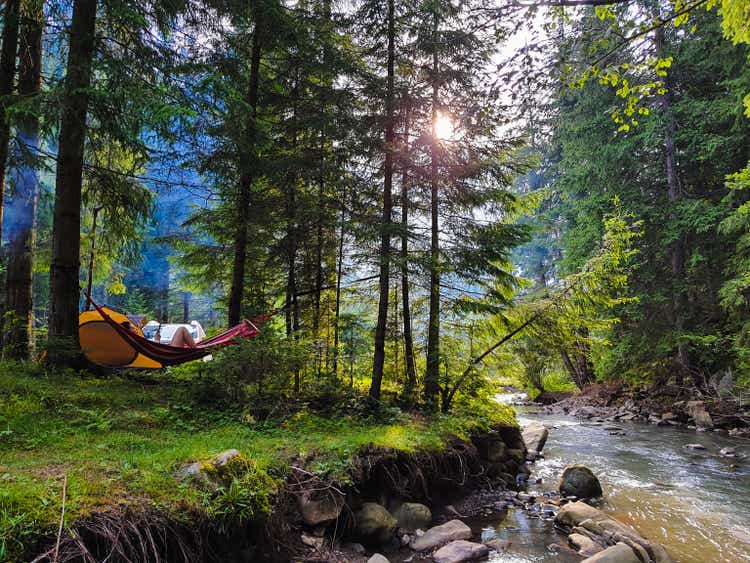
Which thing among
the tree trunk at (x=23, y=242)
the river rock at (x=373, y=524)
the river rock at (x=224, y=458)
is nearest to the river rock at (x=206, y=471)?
the river rock at (x=224, y=458)

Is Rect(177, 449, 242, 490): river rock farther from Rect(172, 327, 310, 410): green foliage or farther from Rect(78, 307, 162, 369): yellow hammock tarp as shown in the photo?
Rect(78, 307, 162, 369): yellow hammock tarp

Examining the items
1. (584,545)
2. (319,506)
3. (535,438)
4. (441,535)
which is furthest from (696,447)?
(319,506)

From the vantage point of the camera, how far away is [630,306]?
40.1ft

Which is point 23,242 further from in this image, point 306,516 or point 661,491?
point 661,491

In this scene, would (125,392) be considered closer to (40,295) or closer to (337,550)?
(337,550)

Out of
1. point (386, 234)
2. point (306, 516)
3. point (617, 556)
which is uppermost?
point (386, 234)

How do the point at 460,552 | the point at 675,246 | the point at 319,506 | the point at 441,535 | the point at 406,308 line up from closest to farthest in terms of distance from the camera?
1. the point at 319,506
2. the point at 460,552
3. the point at 441,535
4. the point at 406,308
5. the point at 675,246

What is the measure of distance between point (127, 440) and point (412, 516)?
9.51 ft

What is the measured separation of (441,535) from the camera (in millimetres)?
4129

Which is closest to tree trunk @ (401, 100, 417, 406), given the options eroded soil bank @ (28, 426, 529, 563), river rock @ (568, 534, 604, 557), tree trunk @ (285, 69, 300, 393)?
eroded soil bank @ (28, 426, 529, 563)

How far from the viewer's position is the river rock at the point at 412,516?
4344 mm

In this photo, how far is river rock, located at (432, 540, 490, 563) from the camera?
3.79 metres

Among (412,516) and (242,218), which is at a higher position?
(242,218)

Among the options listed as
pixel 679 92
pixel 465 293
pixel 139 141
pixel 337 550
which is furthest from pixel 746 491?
pixel 679 92
